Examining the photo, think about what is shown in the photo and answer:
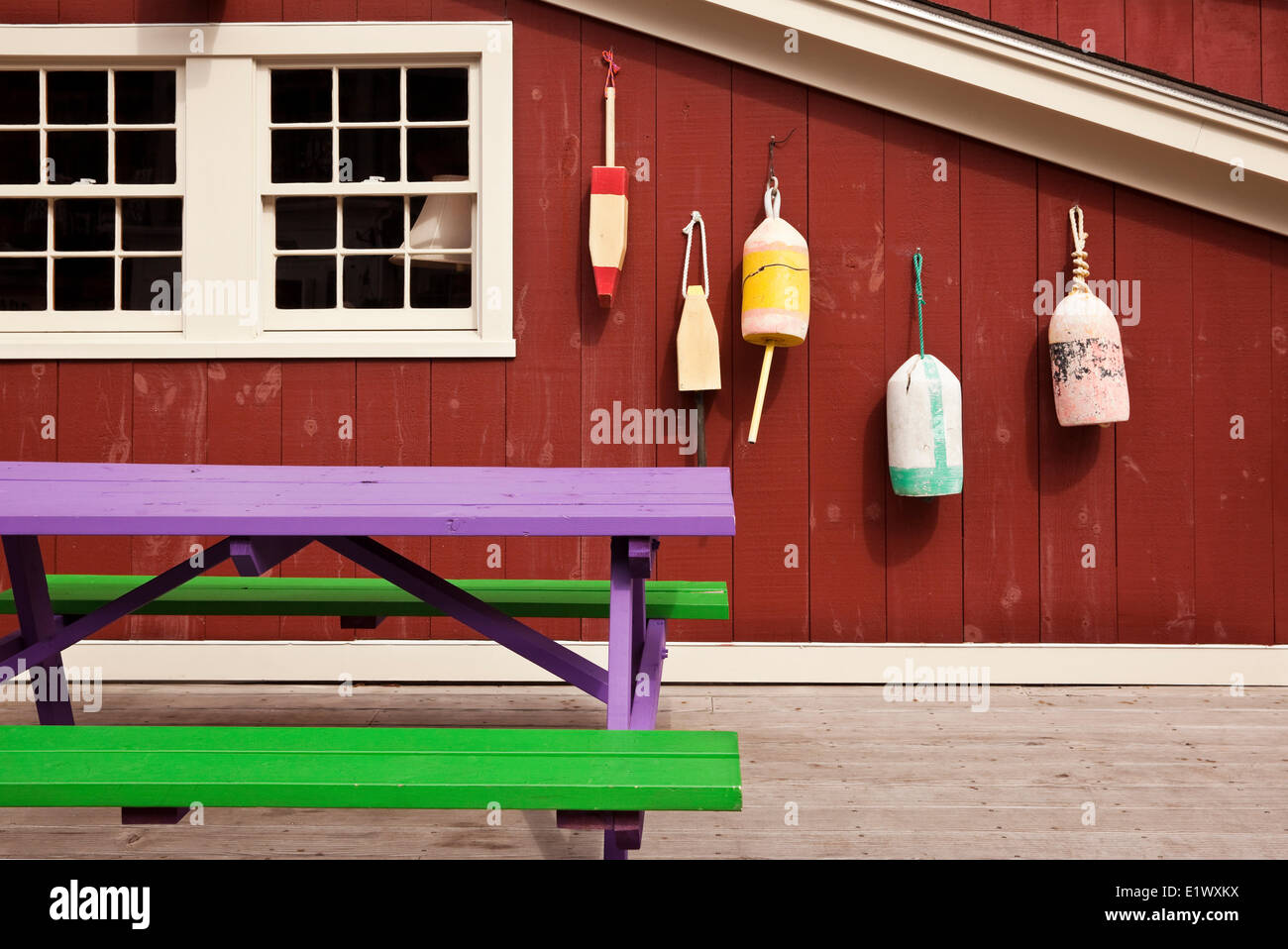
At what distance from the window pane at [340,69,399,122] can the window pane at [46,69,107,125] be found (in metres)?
1.05

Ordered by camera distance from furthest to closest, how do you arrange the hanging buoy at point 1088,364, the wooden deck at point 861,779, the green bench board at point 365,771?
the hanging buoy at point 1088,364, the wooden deck at point 861,779, the green bench board at point 365,771

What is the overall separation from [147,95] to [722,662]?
3.43 m

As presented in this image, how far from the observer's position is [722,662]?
4273 mm

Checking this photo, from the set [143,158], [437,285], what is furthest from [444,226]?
[143,158]

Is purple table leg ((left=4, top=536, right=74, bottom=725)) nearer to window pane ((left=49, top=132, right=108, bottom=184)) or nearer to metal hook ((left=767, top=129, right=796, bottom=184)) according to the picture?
window pane ((left=49, top=132, right=108, bottom=184))

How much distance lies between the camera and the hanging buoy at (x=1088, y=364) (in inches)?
160

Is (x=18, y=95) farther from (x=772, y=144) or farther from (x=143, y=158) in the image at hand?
(x=772, y=144)

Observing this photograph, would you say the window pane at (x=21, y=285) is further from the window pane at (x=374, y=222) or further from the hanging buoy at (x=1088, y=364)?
the hanging buoy at (x=1088, y=364)

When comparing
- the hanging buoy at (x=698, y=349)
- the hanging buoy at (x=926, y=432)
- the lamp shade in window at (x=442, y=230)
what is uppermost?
the lamp shade in window at (x=442, y=230)

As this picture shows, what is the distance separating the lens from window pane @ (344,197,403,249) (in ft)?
14.8

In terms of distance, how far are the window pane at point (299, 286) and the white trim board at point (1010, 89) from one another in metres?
1.53

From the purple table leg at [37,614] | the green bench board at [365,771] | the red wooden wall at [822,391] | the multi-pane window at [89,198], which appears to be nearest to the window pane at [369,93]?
the red wooden wall at [822,391]

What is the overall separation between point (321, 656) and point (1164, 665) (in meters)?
3.45

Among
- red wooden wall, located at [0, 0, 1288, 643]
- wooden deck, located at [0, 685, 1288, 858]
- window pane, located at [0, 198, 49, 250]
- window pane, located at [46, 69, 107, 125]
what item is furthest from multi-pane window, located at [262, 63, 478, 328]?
wooden deck, located at [0, 685, 1288, 858]
